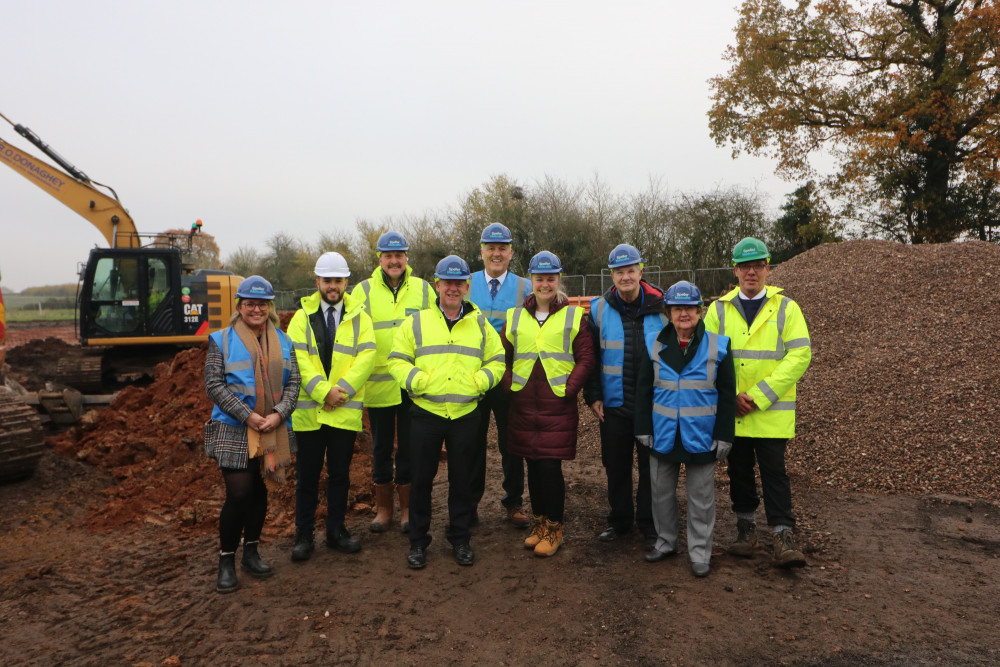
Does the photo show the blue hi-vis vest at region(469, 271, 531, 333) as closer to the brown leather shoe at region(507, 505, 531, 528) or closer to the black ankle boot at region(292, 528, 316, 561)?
the brown leather shoe at region(507, 505, 531, 528)

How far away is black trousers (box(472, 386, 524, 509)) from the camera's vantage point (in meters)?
5.28

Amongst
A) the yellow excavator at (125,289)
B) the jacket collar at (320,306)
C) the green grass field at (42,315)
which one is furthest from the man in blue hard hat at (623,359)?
the green grass field at (42,315)

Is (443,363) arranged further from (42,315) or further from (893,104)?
(42,315)

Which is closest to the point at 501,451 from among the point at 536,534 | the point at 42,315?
the point at 536,534

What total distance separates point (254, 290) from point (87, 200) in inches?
438

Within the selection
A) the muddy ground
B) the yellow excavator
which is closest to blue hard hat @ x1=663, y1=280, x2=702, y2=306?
the muddy ground

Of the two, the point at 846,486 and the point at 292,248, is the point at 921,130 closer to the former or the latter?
the point at 846,486

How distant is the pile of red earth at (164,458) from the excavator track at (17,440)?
31.7 inches

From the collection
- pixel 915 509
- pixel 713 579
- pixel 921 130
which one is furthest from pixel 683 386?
pixel 921 130

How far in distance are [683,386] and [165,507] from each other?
5.24 meters

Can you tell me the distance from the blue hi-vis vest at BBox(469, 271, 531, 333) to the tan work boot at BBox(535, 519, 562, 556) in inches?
66.0

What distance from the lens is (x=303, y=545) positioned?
5.18 meters

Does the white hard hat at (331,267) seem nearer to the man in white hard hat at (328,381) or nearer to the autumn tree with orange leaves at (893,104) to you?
the man in white hard hat at (328,381)

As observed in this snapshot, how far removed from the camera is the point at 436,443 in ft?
16.6
